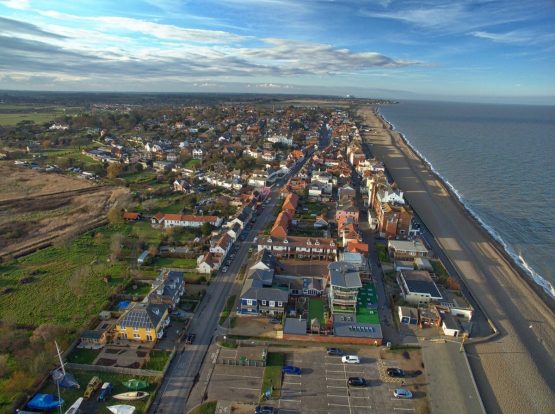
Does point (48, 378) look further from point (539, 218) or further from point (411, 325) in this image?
point (539, 218)

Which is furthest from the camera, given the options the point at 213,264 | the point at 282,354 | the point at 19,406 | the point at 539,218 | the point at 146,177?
the point at 146,177

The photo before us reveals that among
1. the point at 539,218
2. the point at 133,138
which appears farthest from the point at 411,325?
the point at 133,138

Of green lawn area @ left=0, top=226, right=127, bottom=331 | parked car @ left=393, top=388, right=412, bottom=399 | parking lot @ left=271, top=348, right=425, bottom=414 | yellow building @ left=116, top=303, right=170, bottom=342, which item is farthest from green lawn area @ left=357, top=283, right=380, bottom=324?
green lawn area @ left=0, top=226, right=127, bottom=331

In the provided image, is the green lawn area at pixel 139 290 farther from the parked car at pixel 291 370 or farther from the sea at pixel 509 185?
the sea at pixel 509 185

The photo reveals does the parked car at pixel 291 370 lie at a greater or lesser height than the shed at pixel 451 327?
lesser

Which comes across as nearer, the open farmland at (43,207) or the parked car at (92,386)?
the parked car at (92,386)

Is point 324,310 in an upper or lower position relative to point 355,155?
lower

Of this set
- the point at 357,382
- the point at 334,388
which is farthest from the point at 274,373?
the point at 357,382

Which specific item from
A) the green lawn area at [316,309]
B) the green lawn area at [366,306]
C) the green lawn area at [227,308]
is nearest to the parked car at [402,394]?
the green lawn area at [366,306]
